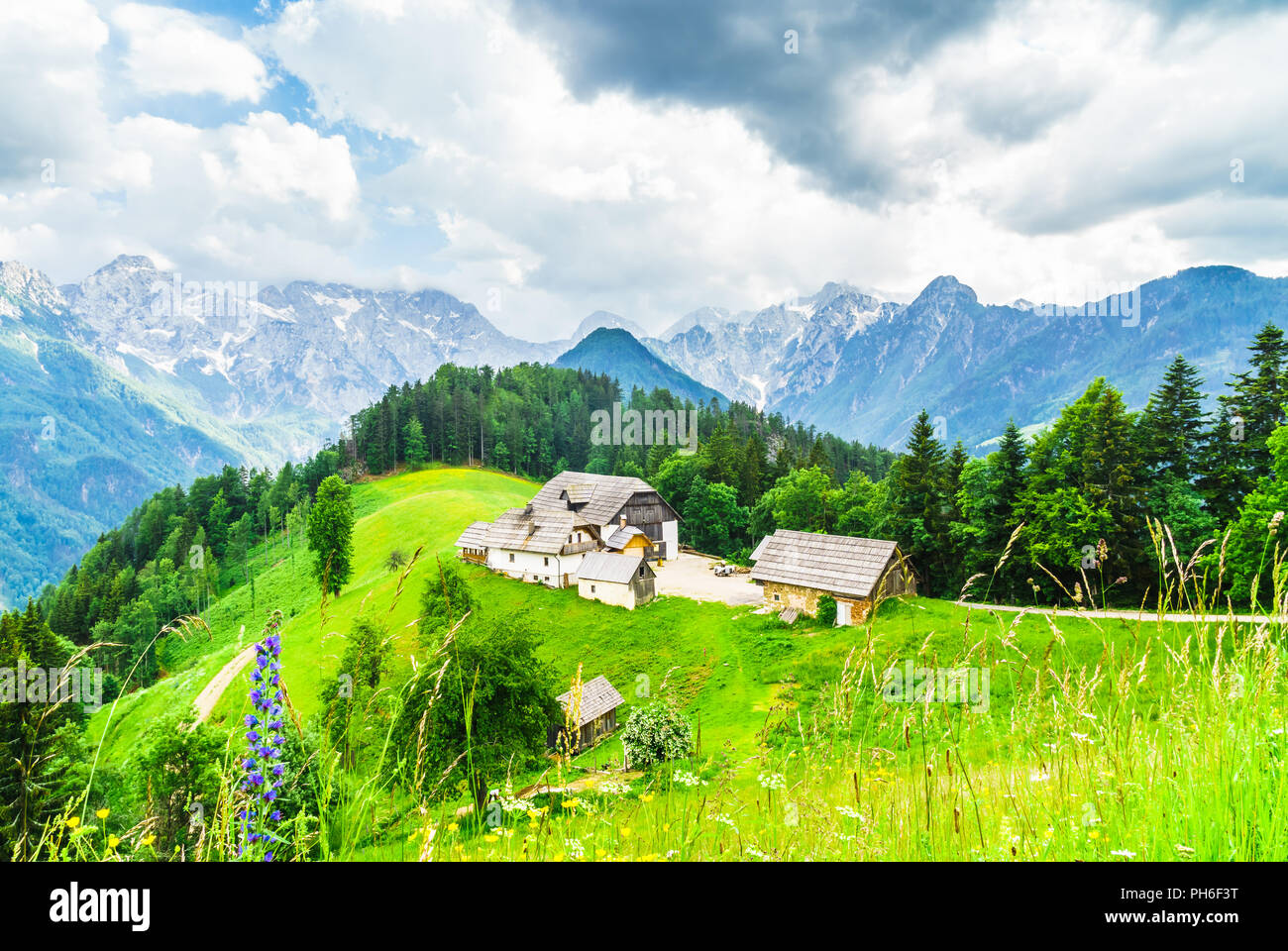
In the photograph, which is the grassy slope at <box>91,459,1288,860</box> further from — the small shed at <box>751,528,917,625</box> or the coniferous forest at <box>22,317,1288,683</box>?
the small shed at <box>751,528,917,625</box>

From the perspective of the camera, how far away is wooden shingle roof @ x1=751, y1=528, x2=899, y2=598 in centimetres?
Answer: 3581

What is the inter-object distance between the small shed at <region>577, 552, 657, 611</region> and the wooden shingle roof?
7.72m

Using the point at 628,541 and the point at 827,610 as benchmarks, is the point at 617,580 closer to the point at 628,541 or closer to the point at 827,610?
the point at 628,541

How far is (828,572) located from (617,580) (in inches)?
557

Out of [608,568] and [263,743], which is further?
[608,568]

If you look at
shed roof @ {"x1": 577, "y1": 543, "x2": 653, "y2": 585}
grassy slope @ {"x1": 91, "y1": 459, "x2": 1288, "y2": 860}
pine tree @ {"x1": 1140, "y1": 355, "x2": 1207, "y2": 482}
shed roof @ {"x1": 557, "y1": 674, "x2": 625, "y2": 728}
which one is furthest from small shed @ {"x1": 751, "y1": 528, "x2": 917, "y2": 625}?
pine tree @ {"x1": 1140, "y1": 355, "x2": 1207, "y2": 482}

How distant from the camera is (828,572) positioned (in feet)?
123

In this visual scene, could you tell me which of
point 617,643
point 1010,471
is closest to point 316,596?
point 617,643

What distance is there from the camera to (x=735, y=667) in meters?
31.5

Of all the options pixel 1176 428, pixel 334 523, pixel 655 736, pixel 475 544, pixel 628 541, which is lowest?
pixel 655 736
